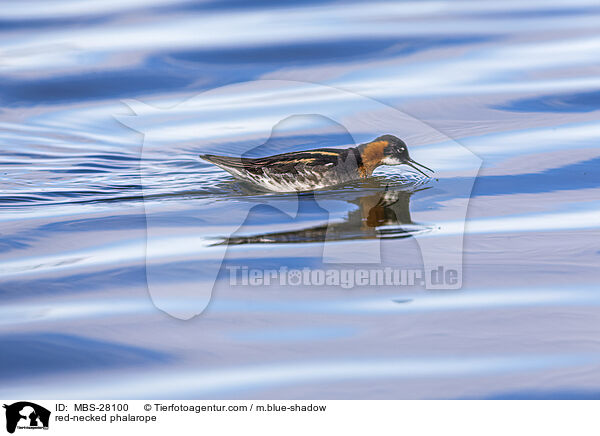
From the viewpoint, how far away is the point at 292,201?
7051 millimetres

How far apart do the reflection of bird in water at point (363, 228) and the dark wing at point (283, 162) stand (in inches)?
22.9

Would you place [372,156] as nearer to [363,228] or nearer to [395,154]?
[395,154]

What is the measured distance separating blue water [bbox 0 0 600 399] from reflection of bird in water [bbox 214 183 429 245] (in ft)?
0.08

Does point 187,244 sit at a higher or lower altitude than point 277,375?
higher

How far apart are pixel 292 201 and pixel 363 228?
98cm

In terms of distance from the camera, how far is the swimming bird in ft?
24.2

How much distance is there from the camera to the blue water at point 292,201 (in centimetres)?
429

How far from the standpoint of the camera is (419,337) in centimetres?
449

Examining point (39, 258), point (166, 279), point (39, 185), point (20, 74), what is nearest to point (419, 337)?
point (166, 279)

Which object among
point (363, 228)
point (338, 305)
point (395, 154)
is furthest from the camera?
point (395, 154)

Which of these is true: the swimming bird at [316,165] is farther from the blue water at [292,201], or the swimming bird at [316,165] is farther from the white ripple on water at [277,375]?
the white ripple on water at [277,375]
